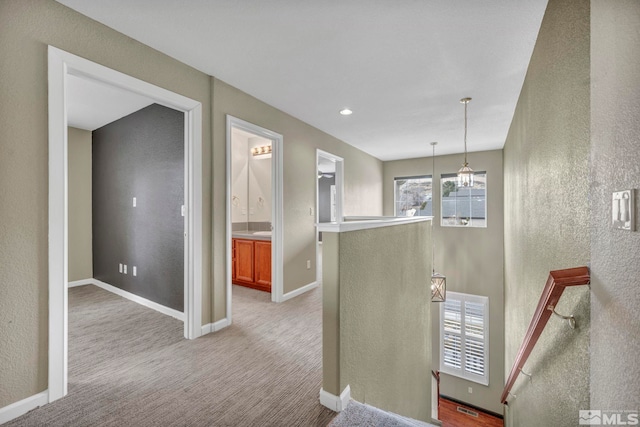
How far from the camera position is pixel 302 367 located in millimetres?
2145

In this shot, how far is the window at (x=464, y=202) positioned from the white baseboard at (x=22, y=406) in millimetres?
6733

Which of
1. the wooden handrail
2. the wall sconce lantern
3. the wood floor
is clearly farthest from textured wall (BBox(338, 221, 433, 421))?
the wood floor

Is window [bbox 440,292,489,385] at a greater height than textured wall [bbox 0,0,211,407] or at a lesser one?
lesser

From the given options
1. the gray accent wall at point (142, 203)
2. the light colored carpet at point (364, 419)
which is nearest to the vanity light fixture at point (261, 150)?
the gray accent wall at point (142, 203)

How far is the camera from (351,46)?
2.20 metres

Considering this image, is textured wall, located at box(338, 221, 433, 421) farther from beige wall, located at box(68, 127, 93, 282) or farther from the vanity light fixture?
beige wall, located at box(68, 127, 93, 282)

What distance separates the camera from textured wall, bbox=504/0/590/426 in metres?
1.18

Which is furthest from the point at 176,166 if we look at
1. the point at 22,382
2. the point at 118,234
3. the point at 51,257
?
the point at 22,382

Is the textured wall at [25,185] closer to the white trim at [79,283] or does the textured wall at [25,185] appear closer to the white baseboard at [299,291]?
the white baseboard at [299,291]

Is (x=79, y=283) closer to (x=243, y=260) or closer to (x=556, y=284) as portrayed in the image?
(x=243, y=260)

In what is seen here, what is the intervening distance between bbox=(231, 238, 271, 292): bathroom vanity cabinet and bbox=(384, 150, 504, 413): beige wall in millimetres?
4255

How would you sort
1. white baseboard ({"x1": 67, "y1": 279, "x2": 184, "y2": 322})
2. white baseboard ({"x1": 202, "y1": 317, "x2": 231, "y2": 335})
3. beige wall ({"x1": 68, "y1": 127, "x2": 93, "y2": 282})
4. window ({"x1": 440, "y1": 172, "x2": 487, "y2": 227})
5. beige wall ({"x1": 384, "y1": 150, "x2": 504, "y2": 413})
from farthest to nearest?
window ({"x1": 440, "y1": 172, "x2": 487, "y2": 227})
beige wall ({"x1": 384, "y1": 150, "x2": 504, "y2": 413})
beige wall ({"x1": 68, "y1": 127, "x2": 93, "y2": 282})
white baseboard ({"x1": 67, "y1": 279, "x2": 184, "y2": 322})
white baseboard ({"x1": 202, "y1": 317, "x2": 231, "y2": 335})

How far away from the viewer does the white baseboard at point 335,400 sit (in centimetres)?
172

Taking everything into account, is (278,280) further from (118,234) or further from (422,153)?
(422,153)
